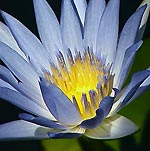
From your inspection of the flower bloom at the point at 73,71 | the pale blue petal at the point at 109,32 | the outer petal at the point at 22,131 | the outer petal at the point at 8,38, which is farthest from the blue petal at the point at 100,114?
the outer petal at the point at 8,38

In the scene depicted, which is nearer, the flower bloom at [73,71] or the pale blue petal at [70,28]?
the flower bloom at [73,71]

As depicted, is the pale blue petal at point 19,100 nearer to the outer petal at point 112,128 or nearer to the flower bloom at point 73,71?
the flower bloom at point 73,71

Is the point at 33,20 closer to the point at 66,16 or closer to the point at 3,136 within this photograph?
the point at 66,16

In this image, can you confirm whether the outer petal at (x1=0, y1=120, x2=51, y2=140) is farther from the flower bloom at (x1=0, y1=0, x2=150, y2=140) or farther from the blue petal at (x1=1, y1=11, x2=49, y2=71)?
the blue petal at (x1=1, y1=11, x2=49, y2=71)

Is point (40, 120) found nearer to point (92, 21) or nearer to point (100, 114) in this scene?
point (100, 114)

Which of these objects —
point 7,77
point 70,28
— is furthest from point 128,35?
point 7,77

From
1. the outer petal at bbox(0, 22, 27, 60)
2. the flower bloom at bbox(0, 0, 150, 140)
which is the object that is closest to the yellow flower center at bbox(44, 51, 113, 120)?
the flower bloom at bbox(0, 0, 150, 140)
